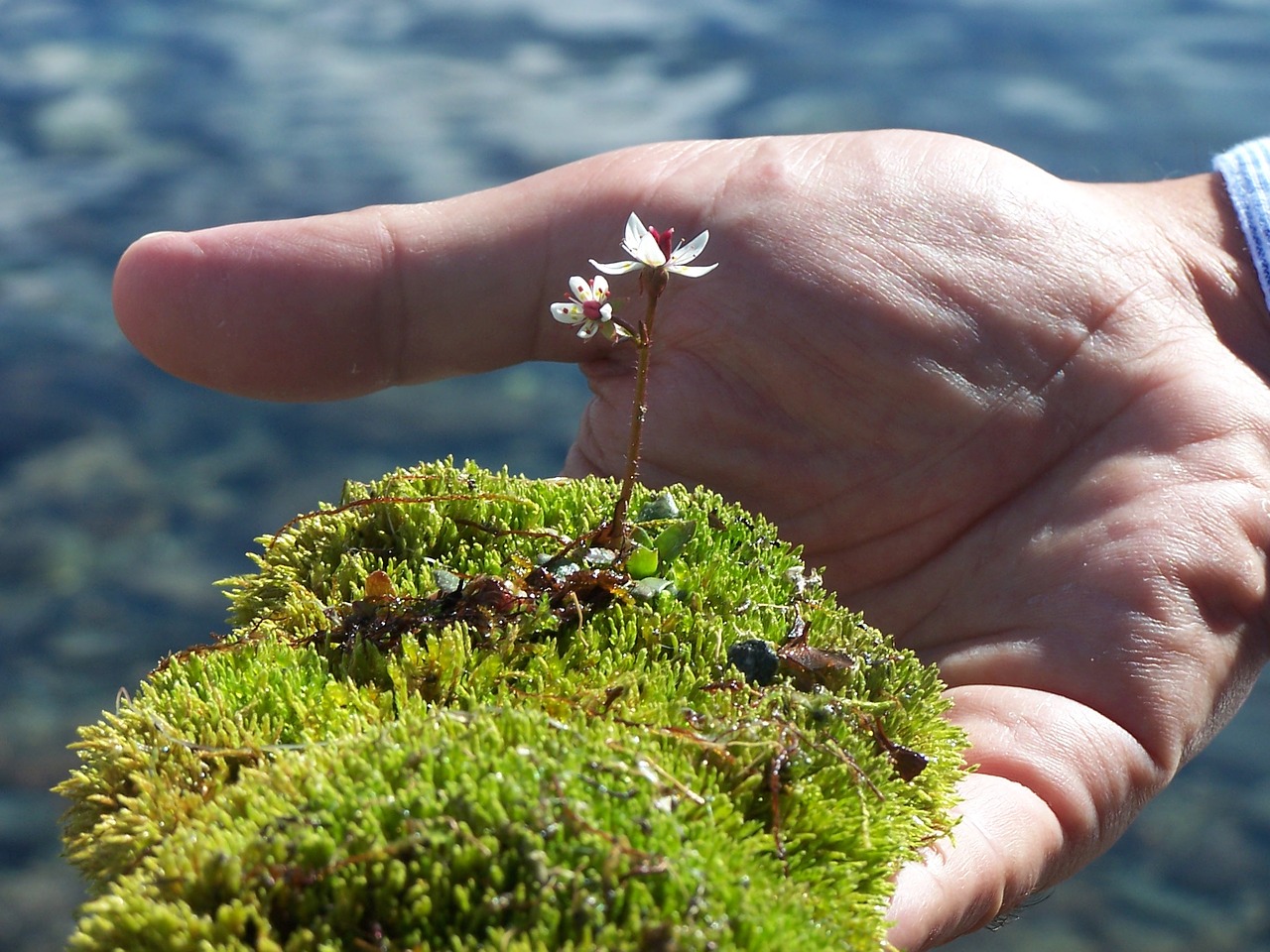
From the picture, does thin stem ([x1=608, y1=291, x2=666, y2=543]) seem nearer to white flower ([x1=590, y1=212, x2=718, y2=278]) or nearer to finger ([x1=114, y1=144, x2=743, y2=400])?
white flower ([x1=590, y1=212, x2=718, y2=278])

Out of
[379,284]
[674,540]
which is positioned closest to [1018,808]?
[674,540]

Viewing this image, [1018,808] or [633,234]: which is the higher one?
[633,234]

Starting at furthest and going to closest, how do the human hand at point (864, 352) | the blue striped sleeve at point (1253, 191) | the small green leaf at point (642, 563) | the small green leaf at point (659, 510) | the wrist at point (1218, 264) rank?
the blue striped sleeve at point (1253, 191) < the wrist at point (1218, 264) < the human hand at point (864, 352) < the small green leaf at point (659, 510) < the small green leaf at point (642, 563)

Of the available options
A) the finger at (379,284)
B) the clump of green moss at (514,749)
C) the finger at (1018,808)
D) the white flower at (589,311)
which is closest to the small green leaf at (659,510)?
the clump of green moss at (514,749)

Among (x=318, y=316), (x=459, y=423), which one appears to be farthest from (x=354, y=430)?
(x=318, y=316)

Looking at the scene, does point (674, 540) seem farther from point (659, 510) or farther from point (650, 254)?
point (650, 254)

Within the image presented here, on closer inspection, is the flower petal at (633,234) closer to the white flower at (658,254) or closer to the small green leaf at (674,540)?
the white flower at (658,254)

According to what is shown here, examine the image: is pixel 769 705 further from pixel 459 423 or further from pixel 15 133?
pixel 15 133
